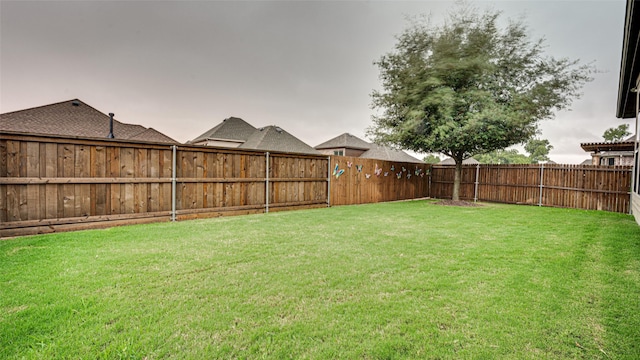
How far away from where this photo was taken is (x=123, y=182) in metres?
6.19

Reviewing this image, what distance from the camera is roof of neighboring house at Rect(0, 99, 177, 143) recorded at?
52.0 ft

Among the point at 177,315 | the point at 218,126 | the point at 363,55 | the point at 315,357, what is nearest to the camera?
the point at 315,357

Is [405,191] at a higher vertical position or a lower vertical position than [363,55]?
lower

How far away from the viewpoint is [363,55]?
44.4 ft

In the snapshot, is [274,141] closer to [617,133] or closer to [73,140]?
[73,140]

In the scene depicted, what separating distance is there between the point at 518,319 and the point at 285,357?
1915 mm

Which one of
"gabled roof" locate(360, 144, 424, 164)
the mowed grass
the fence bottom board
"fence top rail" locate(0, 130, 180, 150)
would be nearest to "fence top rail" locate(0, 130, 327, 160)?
"fence top rail" locate(0, 130, 180, 150)

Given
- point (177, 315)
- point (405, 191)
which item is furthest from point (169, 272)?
point (405, 191)

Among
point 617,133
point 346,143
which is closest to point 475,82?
point 346,143

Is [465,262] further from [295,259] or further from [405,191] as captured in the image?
[405,191]

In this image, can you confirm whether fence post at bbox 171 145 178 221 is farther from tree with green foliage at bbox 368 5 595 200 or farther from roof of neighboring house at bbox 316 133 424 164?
roof of neighboring house at bbox 316 133 424 164

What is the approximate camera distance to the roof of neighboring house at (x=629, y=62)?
13.9 ft

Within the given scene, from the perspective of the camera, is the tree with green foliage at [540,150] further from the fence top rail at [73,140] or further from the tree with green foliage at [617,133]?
the fence top rail at [73,140]

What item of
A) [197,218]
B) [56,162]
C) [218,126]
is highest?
[218,126]
